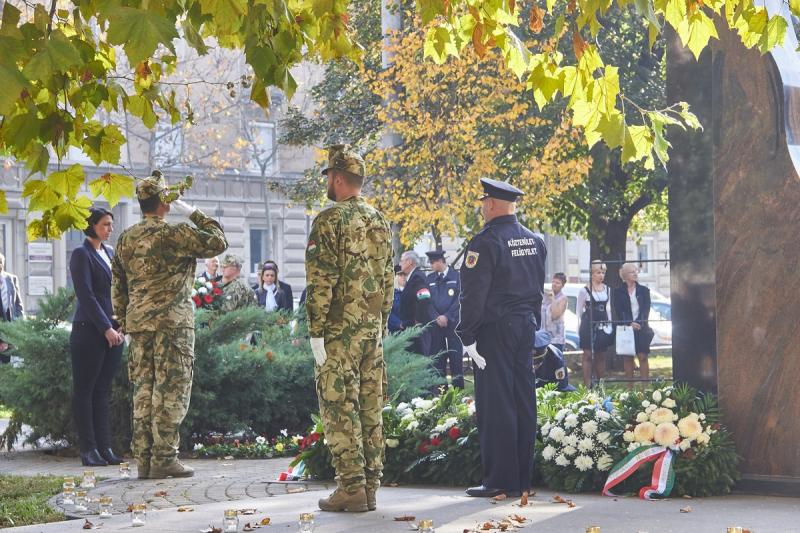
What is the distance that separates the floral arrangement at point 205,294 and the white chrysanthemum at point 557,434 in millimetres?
5629

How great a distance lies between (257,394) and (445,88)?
10.7 metres

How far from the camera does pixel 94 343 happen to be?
1120 centimetres

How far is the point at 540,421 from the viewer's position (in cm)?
964

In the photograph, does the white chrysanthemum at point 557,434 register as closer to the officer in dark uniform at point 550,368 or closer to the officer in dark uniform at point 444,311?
the officer in dark uniform at point 550,368

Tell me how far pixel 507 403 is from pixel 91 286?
398 centimetres

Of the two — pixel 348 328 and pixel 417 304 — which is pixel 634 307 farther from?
pixel 348 328

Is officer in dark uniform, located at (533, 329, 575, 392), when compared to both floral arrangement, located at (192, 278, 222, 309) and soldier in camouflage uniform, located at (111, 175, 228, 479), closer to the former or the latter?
floral arrangement, located at (192, 278, 222, 309)

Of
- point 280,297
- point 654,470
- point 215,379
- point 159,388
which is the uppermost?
point 280,297

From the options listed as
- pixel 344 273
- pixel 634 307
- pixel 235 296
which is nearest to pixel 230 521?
pixel 344 273

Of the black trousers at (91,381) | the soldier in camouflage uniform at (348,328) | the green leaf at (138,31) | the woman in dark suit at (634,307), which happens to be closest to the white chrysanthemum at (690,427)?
the soldier in camouflage uniform at (348,328)

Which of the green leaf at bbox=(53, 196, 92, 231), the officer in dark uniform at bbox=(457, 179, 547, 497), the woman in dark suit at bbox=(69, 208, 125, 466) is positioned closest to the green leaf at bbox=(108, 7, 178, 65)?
the green leaf at bbox=(53, 196, 92, 231)

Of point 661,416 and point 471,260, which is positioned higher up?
point 471,260

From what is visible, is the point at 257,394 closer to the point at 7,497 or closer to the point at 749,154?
the point at 7,497

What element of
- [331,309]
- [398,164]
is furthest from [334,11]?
[398,164]
